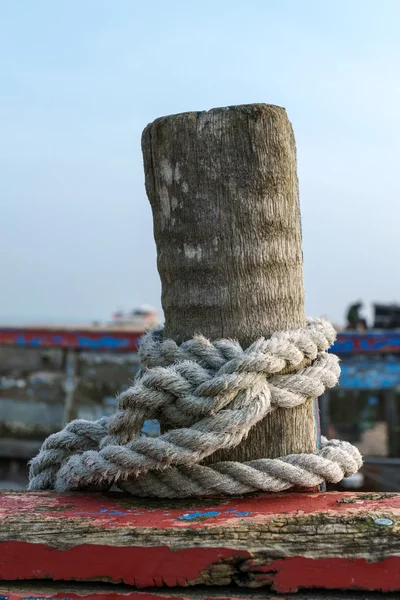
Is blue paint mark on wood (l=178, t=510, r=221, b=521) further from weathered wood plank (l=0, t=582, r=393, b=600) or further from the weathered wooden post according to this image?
weathered wood plank (l=0, t=582, r=393, b=600)

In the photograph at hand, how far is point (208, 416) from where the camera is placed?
4.58 feet

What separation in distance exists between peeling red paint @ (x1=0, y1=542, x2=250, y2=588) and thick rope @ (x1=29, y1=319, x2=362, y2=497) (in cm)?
23

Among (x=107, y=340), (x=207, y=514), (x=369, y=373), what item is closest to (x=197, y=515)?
(x=207, y=514)

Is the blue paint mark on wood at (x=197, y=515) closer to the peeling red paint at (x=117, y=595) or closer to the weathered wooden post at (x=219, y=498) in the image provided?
the weathered wooden post at (x=219, y=498)

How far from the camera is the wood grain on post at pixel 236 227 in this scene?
144cm

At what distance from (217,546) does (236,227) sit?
646 mm

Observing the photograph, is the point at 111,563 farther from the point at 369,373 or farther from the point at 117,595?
the point at 369,373

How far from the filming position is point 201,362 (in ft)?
4.76

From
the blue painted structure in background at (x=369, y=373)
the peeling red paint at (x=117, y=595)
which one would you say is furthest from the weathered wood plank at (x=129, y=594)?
the blue painted structure in background at (x=369, y=373)

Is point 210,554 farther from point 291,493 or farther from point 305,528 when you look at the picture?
point 291,493

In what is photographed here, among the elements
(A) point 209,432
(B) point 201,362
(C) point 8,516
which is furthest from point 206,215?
(C) point 8,516

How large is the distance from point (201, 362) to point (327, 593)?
52 cm

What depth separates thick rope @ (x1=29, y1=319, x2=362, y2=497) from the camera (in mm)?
1378

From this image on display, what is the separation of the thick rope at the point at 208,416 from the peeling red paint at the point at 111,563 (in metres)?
0.23
